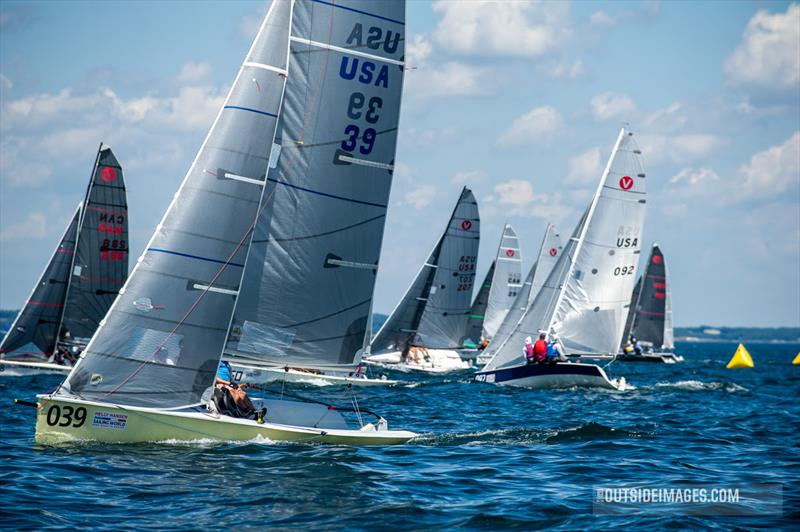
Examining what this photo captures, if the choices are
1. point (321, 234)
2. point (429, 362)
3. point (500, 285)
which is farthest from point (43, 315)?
point (500, 285)

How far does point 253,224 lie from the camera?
1569 centimetres

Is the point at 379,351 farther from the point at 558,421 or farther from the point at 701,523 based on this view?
the point at 701,523

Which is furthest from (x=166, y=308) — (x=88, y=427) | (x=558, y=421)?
(x=558, y=421)

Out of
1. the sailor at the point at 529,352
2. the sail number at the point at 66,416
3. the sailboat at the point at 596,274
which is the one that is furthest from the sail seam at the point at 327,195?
the sailboat at the point at 596,274

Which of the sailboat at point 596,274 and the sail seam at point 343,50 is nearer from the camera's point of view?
the sail seam at point 343,50

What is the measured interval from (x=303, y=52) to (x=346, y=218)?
3.06 metres

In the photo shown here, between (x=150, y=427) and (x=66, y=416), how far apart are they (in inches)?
49.4

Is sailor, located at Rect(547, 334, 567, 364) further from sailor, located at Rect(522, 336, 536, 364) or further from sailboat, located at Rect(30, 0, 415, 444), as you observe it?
sailboat, located at Rect(30, 0, 415, 444)

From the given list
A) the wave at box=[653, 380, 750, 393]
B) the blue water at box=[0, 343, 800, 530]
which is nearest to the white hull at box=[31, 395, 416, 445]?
the blue water at box=[0, 343, 800, 530]

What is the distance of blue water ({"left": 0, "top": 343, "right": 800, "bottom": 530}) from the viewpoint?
38.2ft

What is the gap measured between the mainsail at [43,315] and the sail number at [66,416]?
19115 millimetres

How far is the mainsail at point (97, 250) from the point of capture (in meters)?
33.4

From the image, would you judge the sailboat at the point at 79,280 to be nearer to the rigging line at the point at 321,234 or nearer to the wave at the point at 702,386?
the rigging line at the point at 321,234

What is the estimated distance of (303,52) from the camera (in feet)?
56.4
